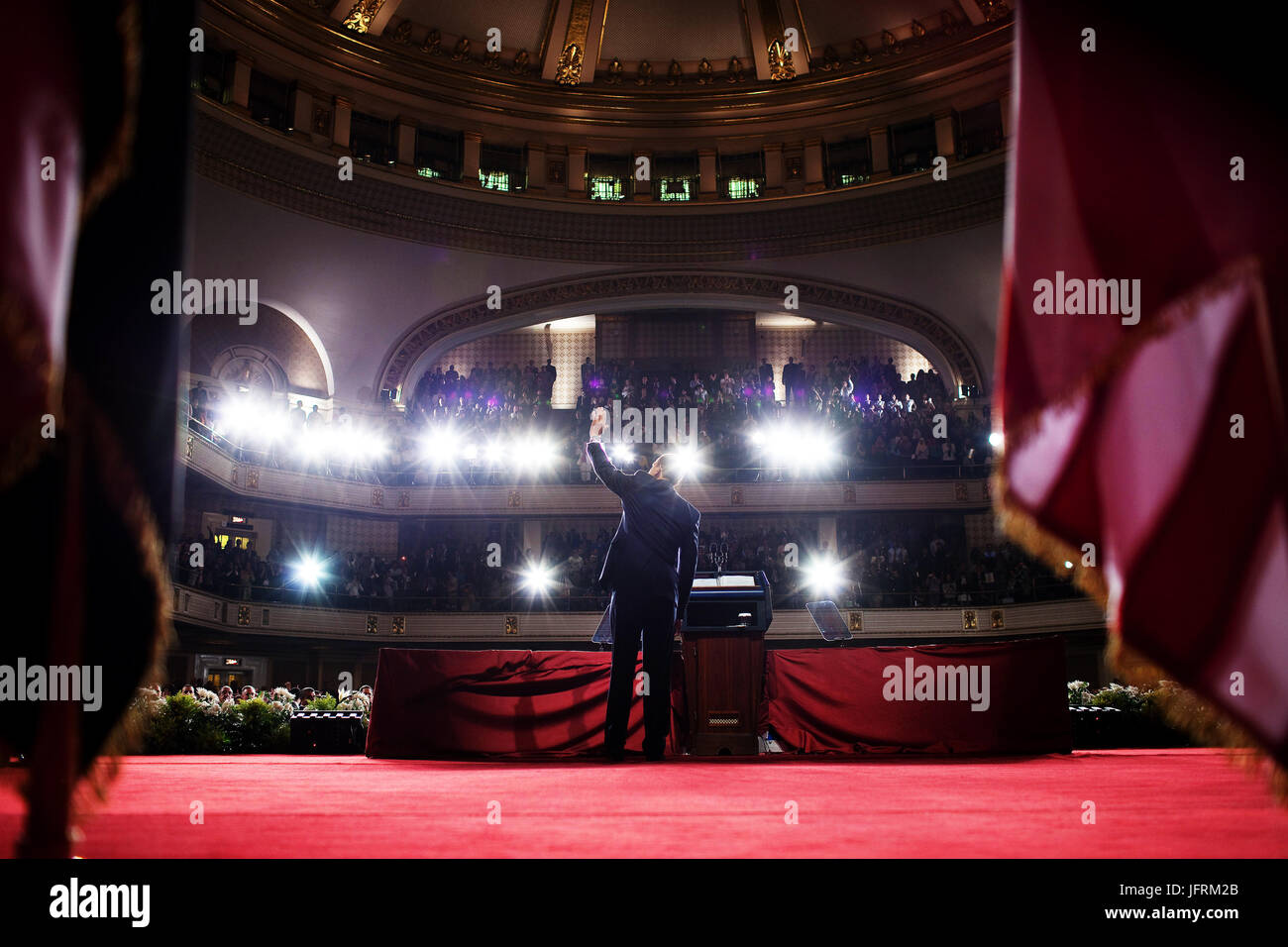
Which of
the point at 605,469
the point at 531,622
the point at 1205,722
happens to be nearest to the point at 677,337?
the point at 531,622

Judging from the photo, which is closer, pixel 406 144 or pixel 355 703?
pixel 355 703

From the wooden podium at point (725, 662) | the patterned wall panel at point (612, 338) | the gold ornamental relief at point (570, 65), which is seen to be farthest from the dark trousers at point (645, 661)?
the patterned wall panel at point (612, 338)

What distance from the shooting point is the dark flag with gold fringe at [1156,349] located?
177 centimetres

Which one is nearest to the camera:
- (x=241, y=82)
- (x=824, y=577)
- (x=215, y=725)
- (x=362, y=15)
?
(x=215, y=725)

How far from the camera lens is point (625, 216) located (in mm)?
22562

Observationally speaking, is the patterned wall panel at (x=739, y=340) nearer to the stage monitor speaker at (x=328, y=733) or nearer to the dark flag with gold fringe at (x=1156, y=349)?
the stage monitor speaker at (x=328, y=733)

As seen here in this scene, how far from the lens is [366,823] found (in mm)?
2248

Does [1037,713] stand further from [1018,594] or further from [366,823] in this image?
[1018,594]

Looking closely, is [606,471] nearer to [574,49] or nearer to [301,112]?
[301,112]

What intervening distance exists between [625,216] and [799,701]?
57.6 ft

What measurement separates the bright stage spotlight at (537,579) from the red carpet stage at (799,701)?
14.1 metres

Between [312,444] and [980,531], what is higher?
[312,444]
